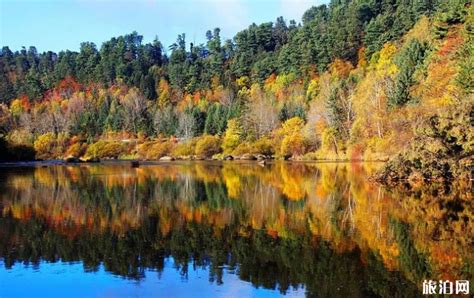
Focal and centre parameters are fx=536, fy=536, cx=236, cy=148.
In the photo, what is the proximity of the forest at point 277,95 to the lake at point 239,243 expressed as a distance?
34.4 feet

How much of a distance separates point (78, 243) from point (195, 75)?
139841 mm

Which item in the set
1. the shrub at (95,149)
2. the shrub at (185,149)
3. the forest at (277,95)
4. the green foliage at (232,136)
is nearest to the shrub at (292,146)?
the forest at (277,95)

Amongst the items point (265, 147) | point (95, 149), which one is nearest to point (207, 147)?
point (265, 147)

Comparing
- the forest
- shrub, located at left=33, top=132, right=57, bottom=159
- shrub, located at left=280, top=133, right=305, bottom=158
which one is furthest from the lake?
shrub, located at left=33, top=132, right=57, bottom=159

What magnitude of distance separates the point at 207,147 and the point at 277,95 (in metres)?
32.5

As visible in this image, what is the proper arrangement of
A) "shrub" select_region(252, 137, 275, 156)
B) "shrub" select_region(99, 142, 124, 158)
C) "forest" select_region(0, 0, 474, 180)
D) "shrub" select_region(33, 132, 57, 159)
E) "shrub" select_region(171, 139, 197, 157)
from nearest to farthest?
1. "forest" select_region(0, 0, 474, 180)
2. "shrub" select_region(252, 137, 275, 156)
3. "shrub" select_region(171, 139, 197, 157)
4. "shrub" select_region(33, 132, 57, 159)
5. "shrub" select_region(99, 142, 124, 158)

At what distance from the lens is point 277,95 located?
4823 inches

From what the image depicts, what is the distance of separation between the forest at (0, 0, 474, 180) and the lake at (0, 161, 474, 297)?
10.5 m

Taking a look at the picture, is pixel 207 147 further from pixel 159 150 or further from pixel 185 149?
pixel 159 150

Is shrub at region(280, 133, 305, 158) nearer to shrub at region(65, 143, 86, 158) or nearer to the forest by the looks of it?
the forest

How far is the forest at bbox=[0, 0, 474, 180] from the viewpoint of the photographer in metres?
54.2

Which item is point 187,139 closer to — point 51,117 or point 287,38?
point 51,117

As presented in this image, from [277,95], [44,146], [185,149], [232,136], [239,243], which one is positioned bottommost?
[239,243]

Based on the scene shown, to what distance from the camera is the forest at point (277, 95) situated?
54.2 metres
